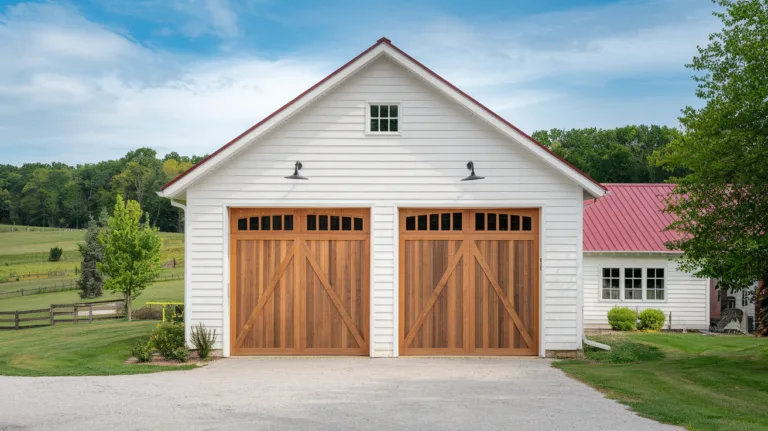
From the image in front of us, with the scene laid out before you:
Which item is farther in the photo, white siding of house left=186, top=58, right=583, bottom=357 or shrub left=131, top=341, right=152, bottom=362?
white siding of house left=186, top=58, right=583, bottom=357

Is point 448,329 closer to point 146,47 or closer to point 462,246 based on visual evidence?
point 462,246

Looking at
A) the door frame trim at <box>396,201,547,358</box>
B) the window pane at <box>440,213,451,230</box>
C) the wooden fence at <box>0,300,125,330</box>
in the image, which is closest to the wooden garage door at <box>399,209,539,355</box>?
the window pane at <box>440,213,451,230</box>

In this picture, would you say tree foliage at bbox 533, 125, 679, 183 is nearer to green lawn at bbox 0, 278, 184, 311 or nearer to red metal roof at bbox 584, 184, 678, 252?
red metal roof at bbox 584, 184, 678, 252

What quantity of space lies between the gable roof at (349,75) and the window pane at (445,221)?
2.09 meters

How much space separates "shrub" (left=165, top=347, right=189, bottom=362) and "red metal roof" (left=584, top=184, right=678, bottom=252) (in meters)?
14.6

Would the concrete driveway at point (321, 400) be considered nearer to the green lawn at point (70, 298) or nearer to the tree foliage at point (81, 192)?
the green lawn at point (70, 298)

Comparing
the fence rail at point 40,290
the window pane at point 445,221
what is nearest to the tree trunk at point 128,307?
the fence rail at point 40,290

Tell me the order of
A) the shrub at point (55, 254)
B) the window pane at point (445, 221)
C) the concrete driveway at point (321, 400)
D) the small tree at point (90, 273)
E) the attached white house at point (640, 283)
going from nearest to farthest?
the concrete driveway at point (321, 400), the window pane at point (445, 221), the attached white house at point (640, 283), the small tree at point (90, 273), the shrub at point (55, 254)

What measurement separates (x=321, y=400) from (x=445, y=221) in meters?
5.72

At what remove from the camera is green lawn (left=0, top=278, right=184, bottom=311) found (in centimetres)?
3997

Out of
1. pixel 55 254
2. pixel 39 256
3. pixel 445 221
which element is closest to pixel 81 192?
Answer: pixel 39 256

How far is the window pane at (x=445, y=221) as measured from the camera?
1413cm

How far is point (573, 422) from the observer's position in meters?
8.23

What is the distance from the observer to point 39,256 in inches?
2788
